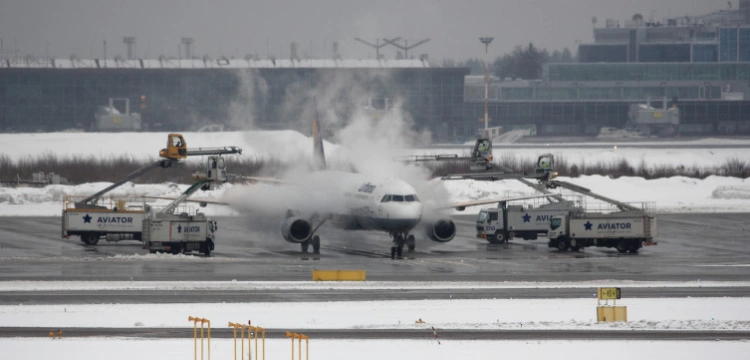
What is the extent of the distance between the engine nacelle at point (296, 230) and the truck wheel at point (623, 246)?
1575 centimetres

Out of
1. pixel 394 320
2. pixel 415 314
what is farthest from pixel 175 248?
pixel 394 320

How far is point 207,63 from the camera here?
18000 centimetres

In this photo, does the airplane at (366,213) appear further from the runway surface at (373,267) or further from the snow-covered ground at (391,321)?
the snow-covered ground at (391,321)

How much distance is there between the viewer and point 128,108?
169 m

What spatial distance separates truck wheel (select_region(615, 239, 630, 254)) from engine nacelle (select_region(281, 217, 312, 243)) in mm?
15753

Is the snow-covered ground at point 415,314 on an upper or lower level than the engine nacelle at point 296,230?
lower

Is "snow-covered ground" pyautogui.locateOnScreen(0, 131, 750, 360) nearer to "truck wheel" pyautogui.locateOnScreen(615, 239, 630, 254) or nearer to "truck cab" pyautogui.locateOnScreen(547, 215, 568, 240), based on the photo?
Result: "truck wheel" pyautogui.locateOnScreen(615, 239, 630, 254)

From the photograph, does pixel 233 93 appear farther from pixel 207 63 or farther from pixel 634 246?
pixel 634 246

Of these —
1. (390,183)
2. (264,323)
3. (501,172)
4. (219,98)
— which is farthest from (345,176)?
(219,98)

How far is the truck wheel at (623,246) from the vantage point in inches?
2133

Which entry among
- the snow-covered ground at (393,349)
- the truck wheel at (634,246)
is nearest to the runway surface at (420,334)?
the snow-covered ground at (393,349)

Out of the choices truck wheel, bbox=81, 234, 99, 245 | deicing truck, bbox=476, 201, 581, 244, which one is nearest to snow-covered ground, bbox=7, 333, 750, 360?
truck wheel, bbox=81, 234, 99, 245

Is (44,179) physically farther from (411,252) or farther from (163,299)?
(163,299)

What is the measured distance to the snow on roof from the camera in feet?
584
